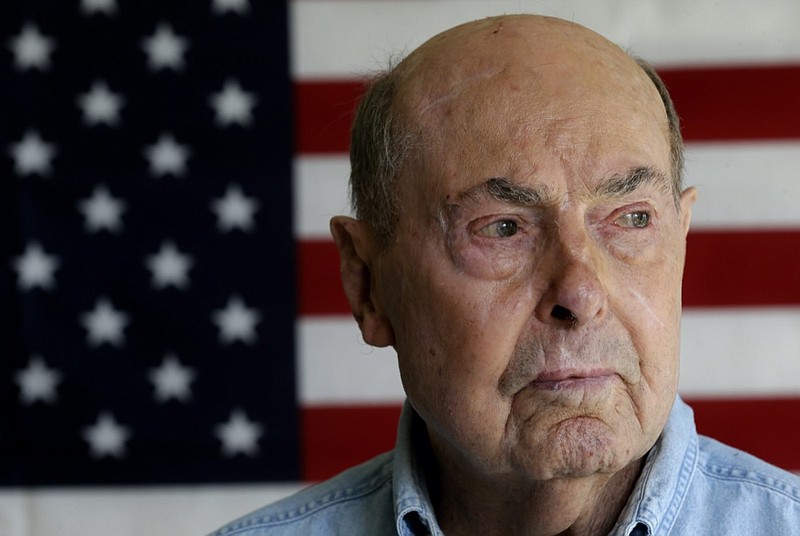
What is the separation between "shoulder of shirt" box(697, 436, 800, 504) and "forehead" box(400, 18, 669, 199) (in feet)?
1.31

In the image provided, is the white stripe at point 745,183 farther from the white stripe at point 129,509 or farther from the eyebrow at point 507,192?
the eyebrow at point 507,192

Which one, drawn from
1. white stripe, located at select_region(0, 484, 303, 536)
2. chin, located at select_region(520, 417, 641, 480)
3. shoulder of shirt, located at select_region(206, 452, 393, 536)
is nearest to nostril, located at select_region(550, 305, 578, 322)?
chin, located at select_region(520, 417, 641, 480)

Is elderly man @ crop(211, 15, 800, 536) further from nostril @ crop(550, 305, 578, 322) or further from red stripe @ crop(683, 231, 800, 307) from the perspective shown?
red stripe @ crop(683, 231, 800, 307)

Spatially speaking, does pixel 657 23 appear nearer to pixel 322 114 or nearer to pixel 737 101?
pixel 737 101

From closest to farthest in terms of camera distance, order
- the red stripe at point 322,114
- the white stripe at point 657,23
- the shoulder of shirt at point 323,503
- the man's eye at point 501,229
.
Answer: the man's eye at point 501,229 → the shoulder of shirt at point 323,503 → the white stripe at point 657,23 → the red stripe at point 322,114

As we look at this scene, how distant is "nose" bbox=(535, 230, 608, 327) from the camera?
4.34ft

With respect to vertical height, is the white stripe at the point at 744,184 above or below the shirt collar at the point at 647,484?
above

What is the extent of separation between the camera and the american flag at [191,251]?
2.84 m

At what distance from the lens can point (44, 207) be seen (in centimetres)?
287

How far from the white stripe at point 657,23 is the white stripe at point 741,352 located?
0.61 metres

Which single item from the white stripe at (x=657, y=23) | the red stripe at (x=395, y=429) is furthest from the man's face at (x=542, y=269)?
the red stripe at (x=395, y=429)

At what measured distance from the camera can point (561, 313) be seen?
1.35 m

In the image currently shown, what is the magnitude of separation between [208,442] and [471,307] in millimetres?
1638

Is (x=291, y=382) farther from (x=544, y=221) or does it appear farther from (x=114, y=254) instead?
(x=544, y=221)
